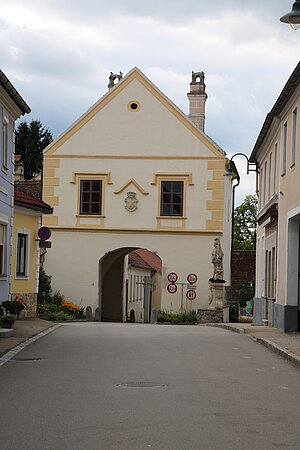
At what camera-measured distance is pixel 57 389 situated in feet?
38.7

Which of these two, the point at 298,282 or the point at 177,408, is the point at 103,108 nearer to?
the point at 298,282

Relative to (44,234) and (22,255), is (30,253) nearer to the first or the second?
(22,255)

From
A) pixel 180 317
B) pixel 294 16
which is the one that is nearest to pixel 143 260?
pixel 180 317

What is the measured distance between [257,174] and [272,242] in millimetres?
8785

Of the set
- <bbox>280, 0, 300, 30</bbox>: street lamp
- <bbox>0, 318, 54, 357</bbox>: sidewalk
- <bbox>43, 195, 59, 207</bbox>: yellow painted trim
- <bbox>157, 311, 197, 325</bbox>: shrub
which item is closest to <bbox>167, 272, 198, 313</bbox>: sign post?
<bbox>157, 311, 197, 325</bbox>: shrub

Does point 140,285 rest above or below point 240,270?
below

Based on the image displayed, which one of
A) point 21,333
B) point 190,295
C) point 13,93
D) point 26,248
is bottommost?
point 21,333

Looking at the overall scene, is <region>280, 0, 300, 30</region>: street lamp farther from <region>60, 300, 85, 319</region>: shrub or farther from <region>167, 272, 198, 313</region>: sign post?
<region>167, 272, 198, 313</region>: sign post

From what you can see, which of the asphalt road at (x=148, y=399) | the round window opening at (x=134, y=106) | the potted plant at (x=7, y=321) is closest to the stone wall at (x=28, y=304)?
the potted plant at (x=7, y=321)

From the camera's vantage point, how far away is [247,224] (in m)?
85.4

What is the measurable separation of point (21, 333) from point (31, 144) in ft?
162

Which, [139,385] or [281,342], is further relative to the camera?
[281,342]

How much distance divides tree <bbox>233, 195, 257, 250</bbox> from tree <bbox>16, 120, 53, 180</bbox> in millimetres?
20801

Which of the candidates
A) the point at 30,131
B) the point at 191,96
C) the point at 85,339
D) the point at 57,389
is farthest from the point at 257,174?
the point at 30,131
